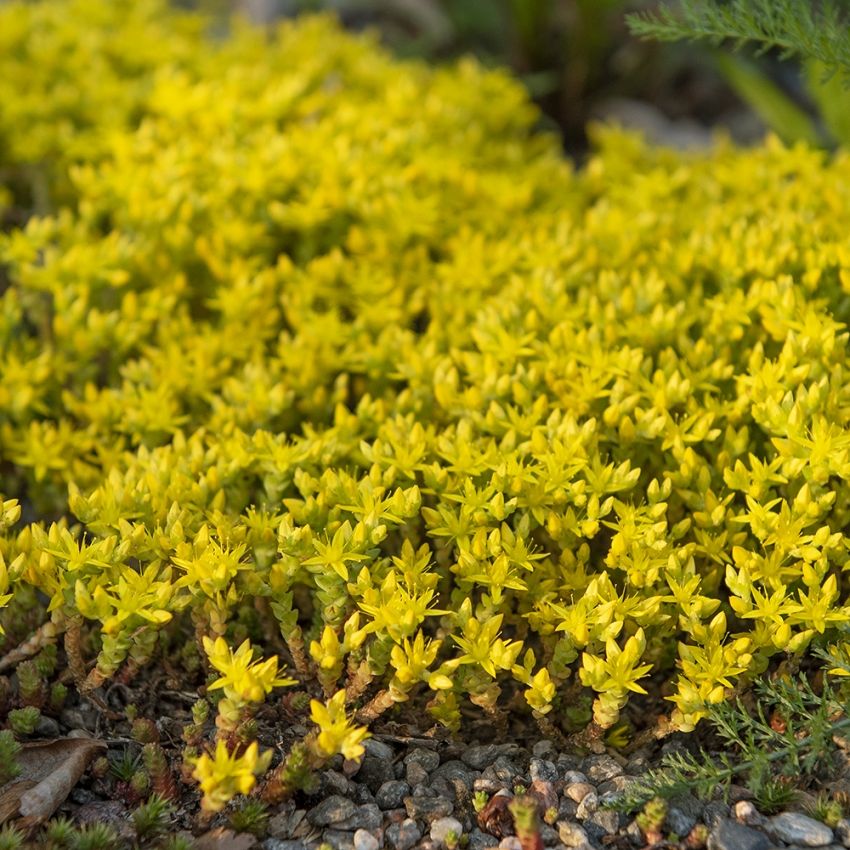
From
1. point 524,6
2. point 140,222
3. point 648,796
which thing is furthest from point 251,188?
point 524,6

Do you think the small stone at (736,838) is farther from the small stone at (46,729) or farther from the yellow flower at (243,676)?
the small stone at (46,729)

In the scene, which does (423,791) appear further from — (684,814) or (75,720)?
(75,720)

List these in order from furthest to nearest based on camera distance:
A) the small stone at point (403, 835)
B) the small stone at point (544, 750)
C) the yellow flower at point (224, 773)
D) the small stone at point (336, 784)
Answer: the small stone at point (544, 750) < the small stone at point (336, 784) < the small stone at point (403, 835) < the yellow flower at point (224, 773)

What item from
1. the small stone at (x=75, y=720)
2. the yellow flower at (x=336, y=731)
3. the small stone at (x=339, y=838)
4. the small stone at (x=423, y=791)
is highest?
the yellow flower at (x=336, y=731)

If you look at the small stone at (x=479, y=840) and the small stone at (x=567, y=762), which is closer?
the small stone at (x=479, y=840)

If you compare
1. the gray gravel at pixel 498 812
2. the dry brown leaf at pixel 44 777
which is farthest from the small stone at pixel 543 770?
the dry brown leaf at pixel 44 777

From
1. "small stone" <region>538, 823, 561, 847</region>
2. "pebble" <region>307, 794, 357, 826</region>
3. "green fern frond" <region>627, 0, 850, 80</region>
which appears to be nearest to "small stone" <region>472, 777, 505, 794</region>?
"small stone" <region>538, 823, 561, 847</region>

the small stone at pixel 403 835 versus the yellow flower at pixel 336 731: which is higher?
the yellow flower at pixel 336 731
